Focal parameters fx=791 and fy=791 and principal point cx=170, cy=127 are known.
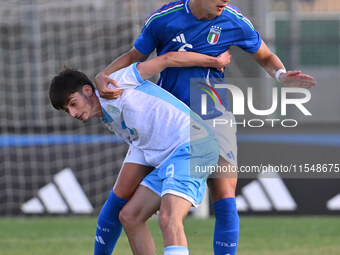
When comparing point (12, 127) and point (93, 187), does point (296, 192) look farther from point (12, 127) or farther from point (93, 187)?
point (12, 127)

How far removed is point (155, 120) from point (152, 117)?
0.02m

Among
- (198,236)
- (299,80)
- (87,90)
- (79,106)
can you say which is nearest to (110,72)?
(87,90)

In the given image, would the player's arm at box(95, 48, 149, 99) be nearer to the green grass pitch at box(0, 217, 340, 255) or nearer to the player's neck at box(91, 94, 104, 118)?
the player's neck at box(91, 94, 104, 118)

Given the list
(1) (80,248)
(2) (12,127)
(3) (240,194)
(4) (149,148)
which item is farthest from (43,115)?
(4) (149,148)

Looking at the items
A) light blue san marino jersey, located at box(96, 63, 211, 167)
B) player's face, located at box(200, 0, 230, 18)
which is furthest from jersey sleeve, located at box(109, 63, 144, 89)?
player's face, located at box(200, 0, 230, 18)

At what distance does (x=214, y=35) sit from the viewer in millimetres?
4699

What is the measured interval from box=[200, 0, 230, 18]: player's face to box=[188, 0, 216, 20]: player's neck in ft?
0.05

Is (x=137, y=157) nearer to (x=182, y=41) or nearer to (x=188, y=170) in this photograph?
(x=188, y=170)

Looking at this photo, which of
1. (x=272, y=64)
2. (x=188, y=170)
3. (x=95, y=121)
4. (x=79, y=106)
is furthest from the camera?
(x=95, y=121)

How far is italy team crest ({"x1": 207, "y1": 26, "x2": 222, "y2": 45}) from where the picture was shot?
15.3ft

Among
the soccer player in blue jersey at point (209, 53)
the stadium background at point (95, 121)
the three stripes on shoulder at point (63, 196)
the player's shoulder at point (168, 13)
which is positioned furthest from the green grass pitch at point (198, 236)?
the player's shoulder at point (168, 13)

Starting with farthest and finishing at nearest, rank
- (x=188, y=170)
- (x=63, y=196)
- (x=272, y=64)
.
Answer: (x=63, y=196) < (x=272, y=64) < (x=188, y=170)

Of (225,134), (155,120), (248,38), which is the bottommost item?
(225,134)

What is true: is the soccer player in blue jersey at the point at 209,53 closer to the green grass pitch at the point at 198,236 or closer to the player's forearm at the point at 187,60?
the player's forearm at the point at 187,60
